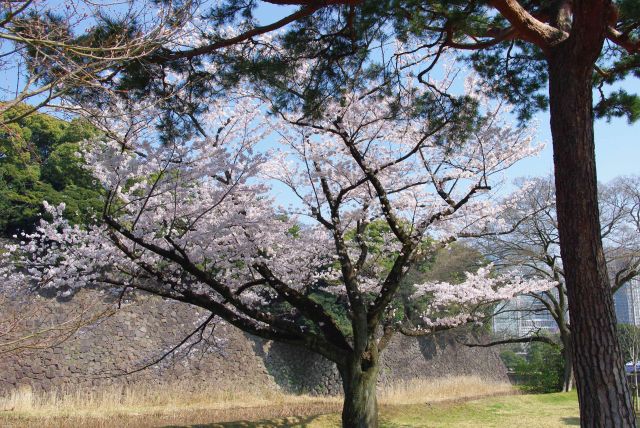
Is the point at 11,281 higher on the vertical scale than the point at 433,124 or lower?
lower

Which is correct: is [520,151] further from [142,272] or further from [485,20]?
[142,272]

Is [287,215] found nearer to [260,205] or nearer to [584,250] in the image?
[260,205]

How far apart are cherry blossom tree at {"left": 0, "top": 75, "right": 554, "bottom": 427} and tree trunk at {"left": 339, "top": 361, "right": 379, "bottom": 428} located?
0.05ft

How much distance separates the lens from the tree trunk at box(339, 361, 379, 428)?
6555 mm

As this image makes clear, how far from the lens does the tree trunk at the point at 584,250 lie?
11.1ft

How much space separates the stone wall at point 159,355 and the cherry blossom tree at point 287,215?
76.5 inches

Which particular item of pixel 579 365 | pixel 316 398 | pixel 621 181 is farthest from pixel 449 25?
pixel 621 181

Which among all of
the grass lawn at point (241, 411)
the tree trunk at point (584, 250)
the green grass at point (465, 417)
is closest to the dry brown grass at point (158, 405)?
the grass lawn at point (241, 411)

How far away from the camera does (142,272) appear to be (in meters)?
6.39

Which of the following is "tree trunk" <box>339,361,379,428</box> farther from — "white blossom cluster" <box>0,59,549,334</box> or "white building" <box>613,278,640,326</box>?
"white building" <box>613,278,640,326</box>

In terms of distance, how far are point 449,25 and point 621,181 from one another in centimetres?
1356

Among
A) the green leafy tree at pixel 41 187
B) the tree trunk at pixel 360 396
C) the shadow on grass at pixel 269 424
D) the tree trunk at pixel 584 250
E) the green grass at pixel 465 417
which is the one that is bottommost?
the green grass at pixel 465 417

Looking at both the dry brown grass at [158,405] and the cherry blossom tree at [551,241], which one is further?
the cherry blossom tree at [551,241]

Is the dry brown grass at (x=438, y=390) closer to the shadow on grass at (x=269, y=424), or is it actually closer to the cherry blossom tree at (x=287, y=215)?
the shadow on grass at (x=269, y=424)
